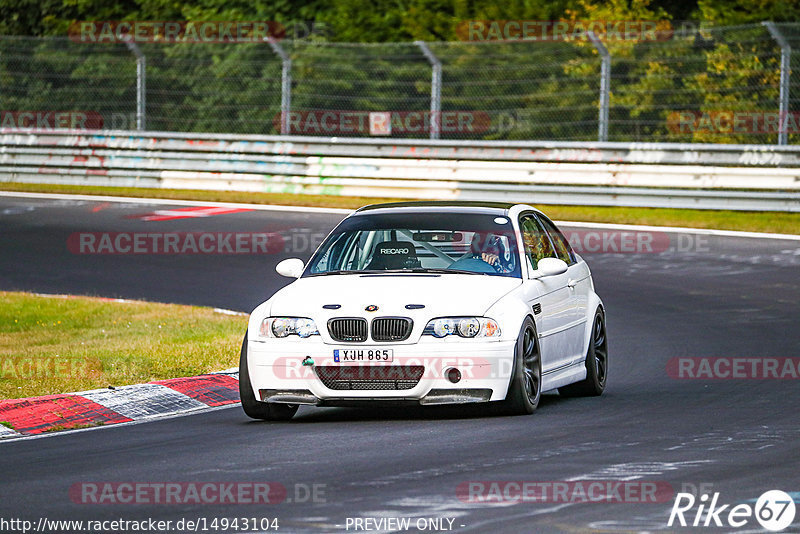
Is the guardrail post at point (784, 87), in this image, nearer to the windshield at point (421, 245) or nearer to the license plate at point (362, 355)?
the windshield at point (421, 245)

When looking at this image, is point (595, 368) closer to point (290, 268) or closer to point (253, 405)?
point (290, 268)

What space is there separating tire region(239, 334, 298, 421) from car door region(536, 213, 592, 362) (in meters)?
2.13

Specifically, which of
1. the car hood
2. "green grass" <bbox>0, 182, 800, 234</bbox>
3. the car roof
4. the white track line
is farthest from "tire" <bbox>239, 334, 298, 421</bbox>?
"green grass" <bbox>0, 182, 800, 234</bbox>

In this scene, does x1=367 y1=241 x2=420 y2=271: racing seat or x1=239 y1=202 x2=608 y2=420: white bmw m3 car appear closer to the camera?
x1=239 y1=202 x2=608 y2=420: white bmw m3 car

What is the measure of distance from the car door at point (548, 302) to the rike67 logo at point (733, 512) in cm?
342

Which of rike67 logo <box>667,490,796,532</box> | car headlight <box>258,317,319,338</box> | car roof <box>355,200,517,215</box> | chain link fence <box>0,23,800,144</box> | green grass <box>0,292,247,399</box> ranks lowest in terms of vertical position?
green grass <box>0,292,247,399</box>

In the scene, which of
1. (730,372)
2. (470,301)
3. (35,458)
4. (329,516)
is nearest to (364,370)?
(470,301)

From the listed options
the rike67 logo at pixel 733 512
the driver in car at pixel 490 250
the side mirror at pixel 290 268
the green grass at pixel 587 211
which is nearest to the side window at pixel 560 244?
the driver in car at pixel 490 250

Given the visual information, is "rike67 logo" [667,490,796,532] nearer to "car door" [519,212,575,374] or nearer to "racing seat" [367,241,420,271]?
"car door" [519,212,575,374]

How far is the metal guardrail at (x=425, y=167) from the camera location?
23578mm

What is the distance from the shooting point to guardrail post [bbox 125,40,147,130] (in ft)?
92.9

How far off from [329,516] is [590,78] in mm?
19842

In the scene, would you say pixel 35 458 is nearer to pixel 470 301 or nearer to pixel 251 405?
pixel 251 405

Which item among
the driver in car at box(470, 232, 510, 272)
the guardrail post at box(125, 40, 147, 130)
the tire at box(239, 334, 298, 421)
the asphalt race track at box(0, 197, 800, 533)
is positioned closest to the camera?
the asphalt race track at box(0, 197, 800, 533)
